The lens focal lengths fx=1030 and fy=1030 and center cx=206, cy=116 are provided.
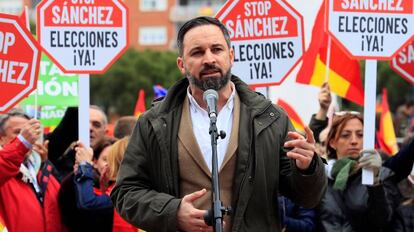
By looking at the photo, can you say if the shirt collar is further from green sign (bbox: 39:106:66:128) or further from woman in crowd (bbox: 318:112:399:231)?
green sign (bbox: 39:106:66:128)

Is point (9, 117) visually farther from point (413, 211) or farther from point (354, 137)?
point (413, 211)

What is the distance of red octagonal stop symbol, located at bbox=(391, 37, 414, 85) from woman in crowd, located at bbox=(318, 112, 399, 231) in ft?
1.91

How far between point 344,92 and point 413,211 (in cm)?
191

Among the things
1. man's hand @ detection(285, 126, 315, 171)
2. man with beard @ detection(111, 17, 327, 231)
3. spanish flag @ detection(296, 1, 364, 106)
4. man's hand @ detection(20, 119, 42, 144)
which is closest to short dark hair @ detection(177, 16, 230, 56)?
man with beard @ detection(111, 17, 327, 231)

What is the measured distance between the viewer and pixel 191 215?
468cm

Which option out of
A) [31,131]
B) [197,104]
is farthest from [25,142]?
[197,104]

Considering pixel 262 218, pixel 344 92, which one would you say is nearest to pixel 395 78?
pixel 344 92

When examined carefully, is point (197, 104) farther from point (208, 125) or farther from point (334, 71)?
point (334, 71)

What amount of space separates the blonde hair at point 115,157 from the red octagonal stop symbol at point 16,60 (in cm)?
71

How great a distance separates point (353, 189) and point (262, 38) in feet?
4.19

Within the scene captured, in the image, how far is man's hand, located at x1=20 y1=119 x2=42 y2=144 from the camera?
6.61 meters

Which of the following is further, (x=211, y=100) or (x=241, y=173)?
(x=241, y=173)

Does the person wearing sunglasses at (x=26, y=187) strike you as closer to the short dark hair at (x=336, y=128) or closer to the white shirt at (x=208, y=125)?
the white shirt at (x=208, y=125)

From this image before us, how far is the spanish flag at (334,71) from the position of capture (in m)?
8.91
